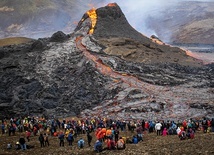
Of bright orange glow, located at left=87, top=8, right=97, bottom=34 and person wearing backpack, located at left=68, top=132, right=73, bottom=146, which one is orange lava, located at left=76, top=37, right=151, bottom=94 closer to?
bright orange glow, located at left=87, top=8, right=97, bottom=34

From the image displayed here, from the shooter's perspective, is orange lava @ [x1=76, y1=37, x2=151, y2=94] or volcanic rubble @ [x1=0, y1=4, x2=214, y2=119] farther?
orange lava @ [x1=76, y1=37, x2=151, y2=94]

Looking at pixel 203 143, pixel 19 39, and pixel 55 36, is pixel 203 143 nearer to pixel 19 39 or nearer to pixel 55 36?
pixel 55 36

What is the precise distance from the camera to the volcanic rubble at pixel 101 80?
58625 millimetres

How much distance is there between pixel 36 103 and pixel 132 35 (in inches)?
1731

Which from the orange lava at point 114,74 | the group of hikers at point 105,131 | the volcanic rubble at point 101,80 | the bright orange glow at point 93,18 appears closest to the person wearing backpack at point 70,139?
the group of hikers at point 105,131

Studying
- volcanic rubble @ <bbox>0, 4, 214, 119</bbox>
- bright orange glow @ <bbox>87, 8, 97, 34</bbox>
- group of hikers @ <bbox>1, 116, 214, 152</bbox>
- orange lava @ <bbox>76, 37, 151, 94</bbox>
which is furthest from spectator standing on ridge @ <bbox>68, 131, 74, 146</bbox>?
bright orange glow @ <bbox>87, 8, 97, 34</bbox>

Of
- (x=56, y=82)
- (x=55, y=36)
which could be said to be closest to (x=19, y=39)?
(x=55, y=36)

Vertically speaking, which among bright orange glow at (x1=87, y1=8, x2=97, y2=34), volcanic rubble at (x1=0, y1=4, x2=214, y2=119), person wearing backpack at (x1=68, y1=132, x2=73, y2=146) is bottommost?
person wearing backpack at (x1=68, y1=132, x2=73, y2=146)

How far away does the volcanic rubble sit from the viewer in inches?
2308

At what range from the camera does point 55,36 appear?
84750 mm

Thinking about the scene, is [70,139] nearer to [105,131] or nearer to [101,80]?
[105,131]

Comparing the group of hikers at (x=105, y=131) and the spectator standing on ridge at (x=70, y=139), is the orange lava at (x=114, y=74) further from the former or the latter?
the spectator standing on ridge at (x=70, y=139)

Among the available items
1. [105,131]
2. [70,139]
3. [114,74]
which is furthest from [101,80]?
[105,131]

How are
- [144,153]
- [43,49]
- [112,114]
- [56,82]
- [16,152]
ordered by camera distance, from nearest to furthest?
[144,153], [16,152], [112,114], [56,82], [43,49]
